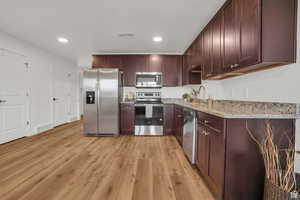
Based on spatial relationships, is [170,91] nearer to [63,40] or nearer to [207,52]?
[207,52]

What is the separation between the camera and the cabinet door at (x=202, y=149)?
1.81 meters

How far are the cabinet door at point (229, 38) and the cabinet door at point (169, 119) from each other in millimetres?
2148

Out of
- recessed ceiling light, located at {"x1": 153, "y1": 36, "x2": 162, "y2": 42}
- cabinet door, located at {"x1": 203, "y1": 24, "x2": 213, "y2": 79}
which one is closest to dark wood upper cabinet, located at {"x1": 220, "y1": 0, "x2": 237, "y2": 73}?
cabinet door, located at {"x1": 203, "y1": 24, "x2": 213, "y2": 79}

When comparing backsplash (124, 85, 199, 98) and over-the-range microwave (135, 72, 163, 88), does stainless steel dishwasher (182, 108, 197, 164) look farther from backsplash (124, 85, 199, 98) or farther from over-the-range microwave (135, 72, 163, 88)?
backsplash (124, 85, 199, 98)

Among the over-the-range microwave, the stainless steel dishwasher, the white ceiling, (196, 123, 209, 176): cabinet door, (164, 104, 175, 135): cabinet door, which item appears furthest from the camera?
the over-the-range microwave

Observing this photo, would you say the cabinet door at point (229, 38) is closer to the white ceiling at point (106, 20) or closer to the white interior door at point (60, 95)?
the white ceiling at point (106, 20)

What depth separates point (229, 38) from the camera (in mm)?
1820

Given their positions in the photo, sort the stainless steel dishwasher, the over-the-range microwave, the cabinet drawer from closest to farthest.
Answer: the cabinet drawer, the stainless steel dishwasher, the over-the-range microwave

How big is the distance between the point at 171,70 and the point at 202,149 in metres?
2.83

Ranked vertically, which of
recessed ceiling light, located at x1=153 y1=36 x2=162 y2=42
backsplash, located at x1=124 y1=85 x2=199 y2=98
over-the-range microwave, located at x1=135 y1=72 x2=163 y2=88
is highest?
recessed ceiling light, located at x1=153 y1=36 x2=162 y2=42

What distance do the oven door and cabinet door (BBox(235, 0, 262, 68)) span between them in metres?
2.49

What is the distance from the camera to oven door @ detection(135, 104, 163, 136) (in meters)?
3.93

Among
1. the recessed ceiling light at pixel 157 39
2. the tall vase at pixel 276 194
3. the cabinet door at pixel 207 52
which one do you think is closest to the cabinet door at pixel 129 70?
the recessed ceiling light at pixel 157 39

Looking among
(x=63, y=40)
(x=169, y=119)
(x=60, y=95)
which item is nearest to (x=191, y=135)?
(x=169, y=119)
